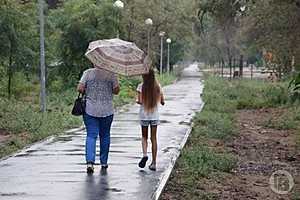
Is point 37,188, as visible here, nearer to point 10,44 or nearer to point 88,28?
point 10,44

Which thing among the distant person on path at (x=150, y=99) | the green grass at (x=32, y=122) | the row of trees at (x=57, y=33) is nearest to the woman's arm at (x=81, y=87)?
the distant person on path at (x=150, y=99)

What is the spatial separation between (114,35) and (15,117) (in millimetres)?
13975

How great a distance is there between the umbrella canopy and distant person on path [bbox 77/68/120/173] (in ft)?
0.65

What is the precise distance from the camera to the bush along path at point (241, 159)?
1062 centimetres

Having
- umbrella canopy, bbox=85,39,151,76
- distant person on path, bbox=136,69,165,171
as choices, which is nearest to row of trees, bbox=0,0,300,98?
distant person on path, bbox=136,69,165,171

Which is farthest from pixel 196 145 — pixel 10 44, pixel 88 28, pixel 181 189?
pixel 88 28

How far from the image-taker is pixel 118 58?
10.5 metres

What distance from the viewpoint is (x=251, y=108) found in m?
30.7

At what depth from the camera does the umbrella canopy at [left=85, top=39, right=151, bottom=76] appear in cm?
1029

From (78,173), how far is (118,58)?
1919 millimetres

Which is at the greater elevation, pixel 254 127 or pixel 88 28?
pixel 88 28

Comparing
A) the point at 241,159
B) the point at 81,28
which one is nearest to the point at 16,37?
the point at 81,28

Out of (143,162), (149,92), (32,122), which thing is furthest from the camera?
(32,122)

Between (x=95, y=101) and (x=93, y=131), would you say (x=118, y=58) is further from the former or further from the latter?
(x=93, y=131)
